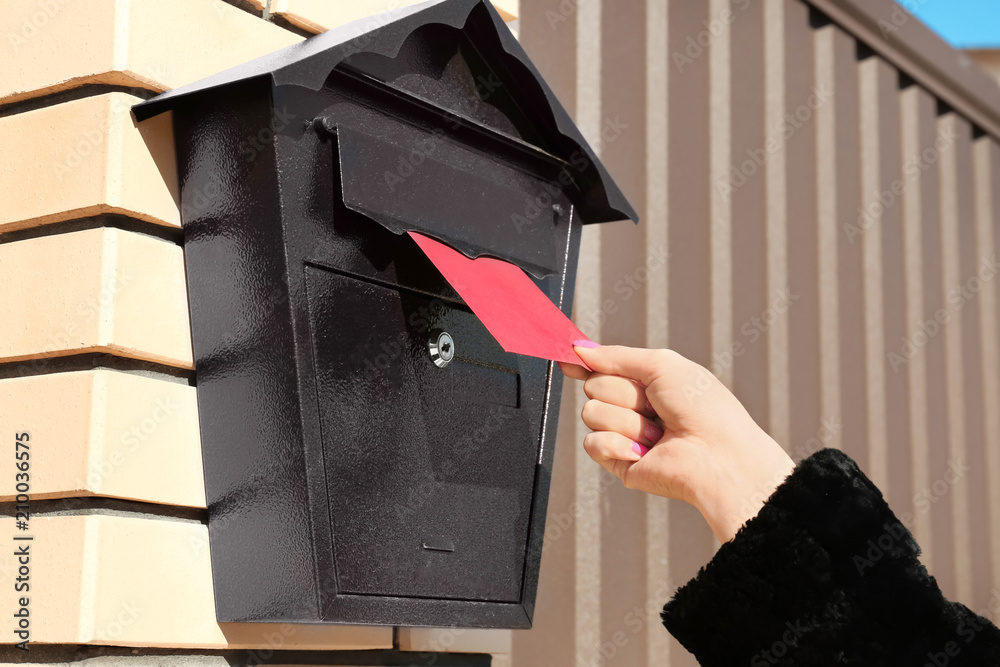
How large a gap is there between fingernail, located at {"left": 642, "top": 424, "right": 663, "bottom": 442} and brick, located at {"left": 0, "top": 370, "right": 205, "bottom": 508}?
54cm

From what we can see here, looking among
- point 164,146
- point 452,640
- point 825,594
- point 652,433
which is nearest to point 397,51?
point 164,146

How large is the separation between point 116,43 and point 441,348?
0.50 meters

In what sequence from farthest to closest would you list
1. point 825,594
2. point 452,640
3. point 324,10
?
point 452,640 → point 324,10 → point 825,594

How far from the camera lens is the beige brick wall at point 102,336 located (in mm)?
1025

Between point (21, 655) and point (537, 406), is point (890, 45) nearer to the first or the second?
point (537, 406)

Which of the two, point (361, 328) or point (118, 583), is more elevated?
point (361, 328)

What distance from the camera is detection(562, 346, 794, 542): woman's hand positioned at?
110 centimetres

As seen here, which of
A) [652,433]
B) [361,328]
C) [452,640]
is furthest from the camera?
[452,640]

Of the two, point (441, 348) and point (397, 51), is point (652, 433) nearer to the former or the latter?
point (441, 348)

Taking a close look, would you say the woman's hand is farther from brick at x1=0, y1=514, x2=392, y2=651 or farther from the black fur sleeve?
brick at x1=0, y1=514, x2=392, y2=651

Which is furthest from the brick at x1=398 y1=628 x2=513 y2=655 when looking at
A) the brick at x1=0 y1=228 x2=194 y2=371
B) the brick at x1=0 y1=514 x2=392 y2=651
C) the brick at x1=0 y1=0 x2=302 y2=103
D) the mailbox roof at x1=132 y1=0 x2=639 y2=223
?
the brick at x1=0 y1=0 x2=302 y2=103

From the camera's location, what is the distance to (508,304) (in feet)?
3.72

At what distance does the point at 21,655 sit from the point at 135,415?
0.27m

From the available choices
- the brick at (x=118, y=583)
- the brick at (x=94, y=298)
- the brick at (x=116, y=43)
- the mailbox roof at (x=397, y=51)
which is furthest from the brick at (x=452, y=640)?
the brick at (x=116, y=43)
